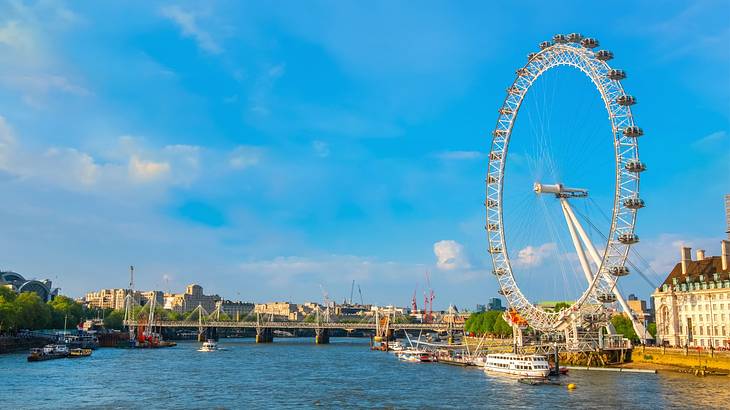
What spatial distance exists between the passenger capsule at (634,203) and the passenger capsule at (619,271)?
707 cm

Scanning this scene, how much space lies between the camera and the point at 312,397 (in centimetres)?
6309

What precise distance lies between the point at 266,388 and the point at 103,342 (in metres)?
108

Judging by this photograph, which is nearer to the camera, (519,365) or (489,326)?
(519,365)

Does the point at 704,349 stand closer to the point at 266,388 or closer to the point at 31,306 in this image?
the point at 266,388

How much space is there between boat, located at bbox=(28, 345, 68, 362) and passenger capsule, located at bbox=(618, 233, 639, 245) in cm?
A: 8269

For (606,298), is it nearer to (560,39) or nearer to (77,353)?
(560,39)

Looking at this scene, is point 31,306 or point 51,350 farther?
point 31,306

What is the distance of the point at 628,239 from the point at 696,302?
19.9 m

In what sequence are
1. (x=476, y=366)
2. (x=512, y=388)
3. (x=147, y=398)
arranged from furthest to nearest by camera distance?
(x=476, y=366) < (x=512, y=388) < (x=147, y=398)

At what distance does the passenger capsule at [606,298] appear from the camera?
83188mm

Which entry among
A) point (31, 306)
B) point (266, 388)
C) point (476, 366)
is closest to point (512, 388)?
point (266, 388)

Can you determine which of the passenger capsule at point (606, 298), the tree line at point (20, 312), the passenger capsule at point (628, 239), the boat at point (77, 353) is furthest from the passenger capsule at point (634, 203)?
the tree line at point (20, 312)

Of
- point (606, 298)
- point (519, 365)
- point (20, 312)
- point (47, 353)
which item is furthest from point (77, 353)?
point (606, 298)

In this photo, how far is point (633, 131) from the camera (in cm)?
7969
